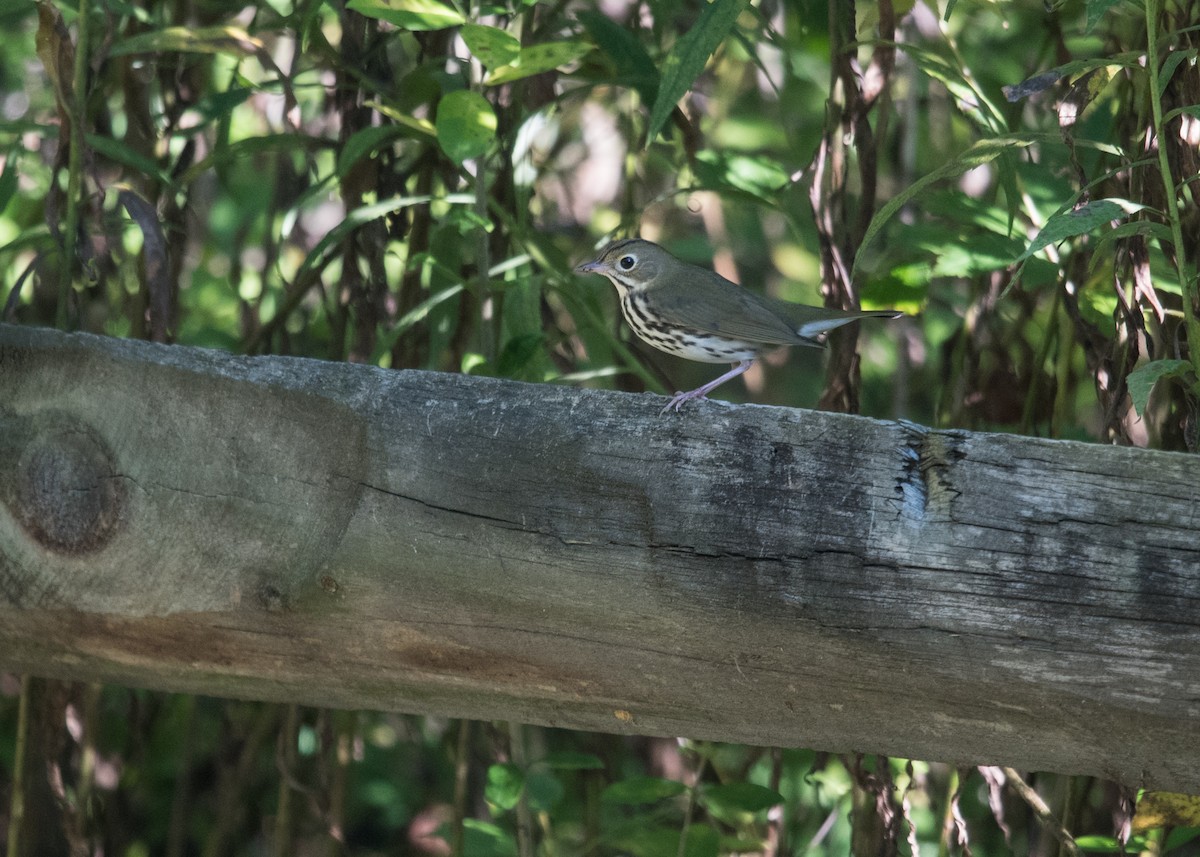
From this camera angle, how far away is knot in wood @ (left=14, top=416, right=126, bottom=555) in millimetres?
1617

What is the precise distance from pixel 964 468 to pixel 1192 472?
229 mm

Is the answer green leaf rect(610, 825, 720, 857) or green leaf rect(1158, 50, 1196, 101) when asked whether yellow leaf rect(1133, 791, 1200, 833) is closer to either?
green leaf rect(610, 825, 720, 857)

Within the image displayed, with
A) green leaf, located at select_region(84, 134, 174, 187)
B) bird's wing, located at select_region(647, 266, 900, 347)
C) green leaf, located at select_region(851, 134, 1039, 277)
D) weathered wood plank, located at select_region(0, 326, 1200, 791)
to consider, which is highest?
green leaf, located at select_region(84, 134, 174, 187)

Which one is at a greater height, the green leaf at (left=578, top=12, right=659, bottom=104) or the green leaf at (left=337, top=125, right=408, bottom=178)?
the green leaf at (left=578, top=12, right=659, bottom=104)

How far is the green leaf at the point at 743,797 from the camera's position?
2.21 meters

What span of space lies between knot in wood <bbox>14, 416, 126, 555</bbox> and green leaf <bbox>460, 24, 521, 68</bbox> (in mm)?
761

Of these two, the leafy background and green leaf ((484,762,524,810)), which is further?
green leaf ((484,762,524,810))

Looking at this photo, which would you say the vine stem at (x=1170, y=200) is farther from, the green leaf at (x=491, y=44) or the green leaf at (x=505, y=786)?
the green leaf at (x=505, y=786)

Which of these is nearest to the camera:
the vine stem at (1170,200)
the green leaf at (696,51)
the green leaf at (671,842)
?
the vine stem at (1170,200)

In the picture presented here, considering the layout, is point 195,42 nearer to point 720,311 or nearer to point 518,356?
point 518,356

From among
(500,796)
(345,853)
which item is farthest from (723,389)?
(500,796)

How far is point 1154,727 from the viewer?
4.44ft

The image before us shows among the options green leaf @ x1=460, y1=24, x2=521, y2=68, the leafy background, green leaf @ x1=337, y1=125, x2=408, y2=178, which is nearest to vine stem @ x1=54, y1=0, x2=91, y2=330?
the leafy background

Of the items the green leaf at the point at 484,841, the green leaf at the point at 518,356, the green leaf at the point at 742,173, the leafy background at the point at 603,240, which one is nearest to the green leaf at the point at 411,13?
the leafy background at the point at 603,240
